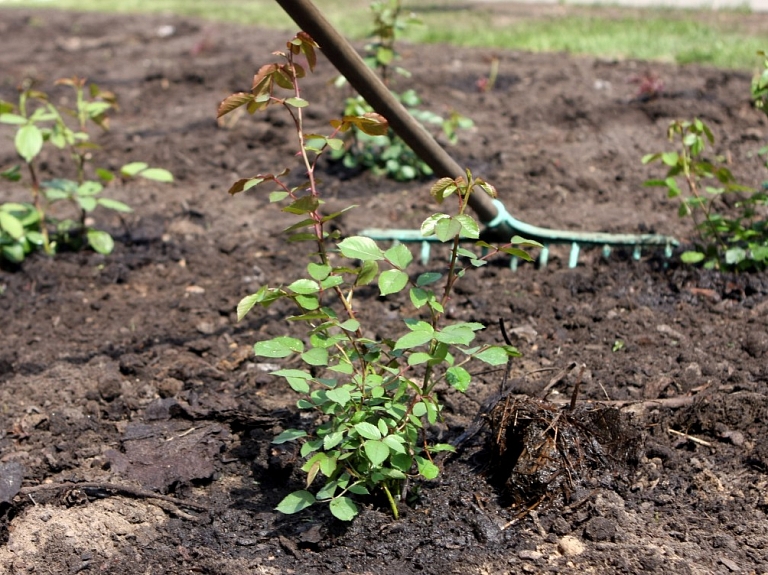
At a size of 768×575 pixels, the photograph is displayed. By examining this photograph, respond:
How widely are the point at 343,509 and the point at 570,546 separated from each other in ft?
1.78

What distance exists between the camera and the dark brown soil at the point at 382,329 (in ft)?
6.67

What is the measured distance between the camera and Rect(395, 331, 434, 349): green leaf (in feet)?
5.86

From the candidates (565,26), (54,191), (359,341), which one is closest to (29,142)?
(54,191)

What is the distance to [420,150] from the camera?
2.47m

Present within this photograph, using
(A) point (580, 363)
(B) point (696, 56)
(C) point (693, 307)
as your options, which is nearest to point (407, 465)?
(A) point (580, 363)

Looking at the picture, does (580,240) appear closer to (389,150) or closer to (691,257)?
(691,257)

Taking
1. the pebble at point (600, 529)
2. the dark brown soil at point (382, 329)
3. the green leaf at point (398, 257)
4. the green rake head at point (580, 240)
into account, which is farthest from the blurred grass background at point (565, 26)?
the green leaf at point (398, 257)

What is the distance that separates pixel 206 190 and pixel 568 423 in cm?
271

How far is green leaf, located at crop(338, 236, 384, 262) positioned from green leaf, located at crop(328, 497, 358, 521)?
21.9 inches

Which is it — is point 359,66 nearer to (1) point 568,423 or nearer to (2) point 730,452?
(1) point 568,423

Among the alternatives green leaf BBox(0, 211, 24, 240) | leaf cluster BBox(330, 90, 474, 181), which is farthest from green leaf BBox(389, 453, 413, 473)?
leaf cluster BBox(330, 90, 474, 181)

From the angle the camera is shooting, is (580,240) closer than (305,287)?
No

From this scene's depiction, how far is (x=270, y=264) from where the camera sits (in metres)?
3.55

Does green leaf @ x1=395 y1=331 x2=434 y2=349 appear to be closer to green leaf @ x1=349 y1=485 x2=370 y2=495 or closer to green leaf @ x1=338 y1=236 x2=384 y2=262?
green leaf @ x1=338 y1=236 x2=384 y2=262
